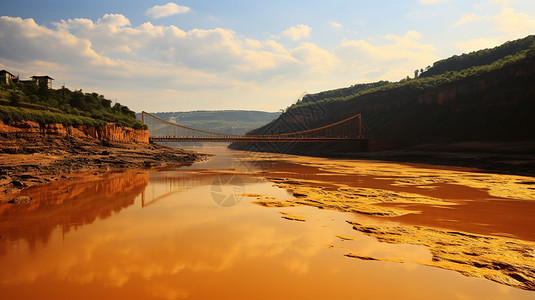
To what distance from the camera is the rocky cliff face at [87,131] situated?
2988cm

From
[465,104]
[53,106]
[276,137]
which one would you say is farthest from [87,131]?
[465,104]

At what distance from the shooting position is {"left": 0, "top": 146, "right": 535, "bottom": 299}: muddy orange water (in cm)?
589

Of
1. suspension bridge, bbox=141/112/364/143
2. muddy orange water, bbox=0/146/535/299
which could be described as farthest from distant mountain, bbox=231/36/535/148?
muddy orange water, bbox=0/146/535/299

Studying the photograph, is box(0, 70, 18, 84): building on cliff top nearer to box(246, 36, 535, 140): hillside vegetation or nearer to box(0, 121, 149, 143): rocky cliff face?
box(0, 121, 149, 143): rocky cliff face

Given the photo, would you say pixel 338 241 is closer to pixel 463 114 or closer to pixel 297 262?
pixel 297 262

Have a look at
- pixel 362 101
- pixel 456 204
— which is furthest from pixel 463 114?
pixel 456 204

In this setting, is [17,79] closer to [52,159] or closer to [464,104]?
[52,159]

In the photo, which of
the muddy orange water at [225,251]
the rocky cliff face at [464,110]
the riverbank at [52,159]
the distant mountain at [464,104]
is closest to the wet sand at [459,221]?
the muddy orange water at [225,251]

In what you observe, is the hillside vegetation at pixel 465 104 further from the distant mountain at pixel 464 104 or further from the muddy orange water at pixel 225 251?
the muddy orange water at pixel 225 251

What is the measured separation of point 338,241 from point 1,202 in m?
16.1

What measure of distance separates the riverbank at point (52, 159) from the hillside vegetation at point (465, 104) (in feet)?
204

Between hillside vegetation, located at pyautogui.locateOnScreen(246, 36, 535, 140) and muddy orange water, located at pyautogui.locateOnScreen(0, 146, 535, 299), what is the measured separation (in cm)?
5537

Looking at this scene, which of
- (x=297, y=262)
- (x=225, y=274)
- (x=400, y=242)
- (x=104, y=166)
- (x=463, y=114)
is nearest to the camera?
(x=225, y=274)

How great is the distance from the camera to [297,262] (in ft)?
24.1
